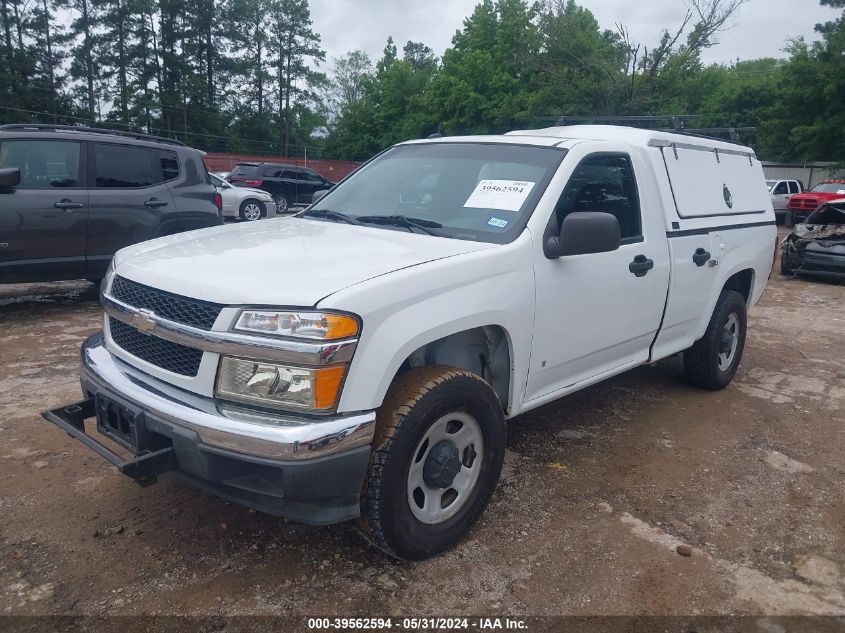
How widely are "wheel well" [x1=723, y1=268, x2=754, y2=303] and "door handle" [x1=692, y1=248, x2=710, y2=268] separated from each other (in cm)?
→ 80

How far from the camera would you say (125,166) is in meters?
7.43

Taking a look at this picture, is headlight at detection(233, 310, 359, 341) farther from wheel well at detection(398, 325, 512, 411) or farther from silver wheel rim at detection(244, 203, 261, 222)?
silver wheel rim at detection(244, 203, 261, 222)

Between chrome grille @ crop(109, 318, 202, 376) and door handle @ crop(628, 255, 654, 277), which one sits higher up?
door handle @ crop(628, 255, 654, 277)

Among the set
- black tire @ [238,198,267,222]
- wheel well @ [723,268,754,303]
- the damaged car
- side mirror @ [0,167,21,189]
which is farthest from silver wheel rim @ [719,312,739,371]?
black tire @ [238,198,267,222]

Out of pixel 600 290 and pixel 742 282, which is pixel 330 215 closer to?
pixel 600 290

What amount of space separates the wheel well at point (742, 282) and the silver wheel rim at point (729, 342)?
0.86 ft

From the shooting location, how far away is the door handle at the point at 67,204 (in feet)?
22.3

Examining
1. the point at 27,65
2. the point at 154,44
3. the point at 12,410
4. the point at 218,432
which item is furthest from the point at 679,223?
A: the point at 154,44

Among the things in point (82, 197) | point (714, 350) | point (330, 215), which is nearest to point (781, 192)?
point (714, 350)

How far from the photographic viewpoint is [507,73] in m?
39.2

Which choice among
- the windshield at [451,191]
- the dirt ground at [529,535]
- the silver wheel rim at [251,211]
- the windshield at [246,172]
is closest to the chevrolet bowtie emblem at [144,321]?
the dirt ground at [529,535]

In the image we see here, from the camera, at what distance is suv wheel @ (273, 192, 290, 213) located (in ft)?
79.3

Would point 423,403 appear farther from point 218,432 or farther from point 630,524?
point 630,524

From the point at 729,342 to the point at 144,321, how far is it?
450 cm
